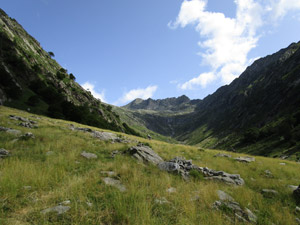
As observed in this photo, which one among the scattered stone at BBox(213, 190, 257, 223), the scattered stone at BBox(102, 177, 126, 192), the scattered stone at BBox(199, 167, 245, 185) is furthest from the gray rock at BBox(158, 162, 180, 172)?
the scattered stone at BBox(102, 177, 126, 192)

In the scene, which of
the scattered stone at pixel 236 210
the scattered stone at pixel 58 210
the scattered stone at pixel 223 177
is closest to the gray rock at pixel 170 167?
the scattered stone at pixel 223 177

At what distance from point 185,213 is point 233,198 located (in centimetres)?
283

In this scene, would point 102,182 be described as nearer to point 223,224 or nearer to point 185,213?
point 185,213

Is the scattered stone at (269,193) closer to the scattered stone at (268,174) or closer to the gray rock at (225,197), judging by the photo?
the gray rock at (225,197)

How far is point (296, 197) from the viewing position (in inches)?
255

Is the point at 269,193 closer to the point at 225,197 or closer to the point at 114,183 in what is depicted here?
the point at 225,197

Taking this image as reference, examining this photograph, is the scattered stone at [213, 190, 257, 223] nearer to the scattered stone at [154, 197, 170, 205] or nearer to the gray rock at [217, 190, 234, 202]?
the gray rock at [217, 190, 234, 202]

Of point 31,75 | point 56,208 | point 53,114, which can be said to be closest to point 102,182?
point 56,208

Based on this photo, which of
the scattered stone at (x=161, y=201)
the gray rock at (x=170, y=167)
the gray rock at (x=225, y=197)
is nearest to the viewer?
the scattered stone at (x=161, y=201)

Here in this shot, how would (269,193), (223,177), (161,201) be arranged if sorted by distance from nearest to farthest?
(161,201), (269,193), (223,177)

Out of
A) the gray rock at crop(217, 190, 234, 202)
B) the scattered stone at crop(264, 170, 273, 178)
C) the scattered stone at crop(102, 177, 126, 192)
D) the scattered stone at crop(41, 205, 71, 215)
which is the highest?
the scattered stone at crop(41, 205, 71, 215)

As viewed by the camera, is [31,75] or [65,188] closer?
[65,188]

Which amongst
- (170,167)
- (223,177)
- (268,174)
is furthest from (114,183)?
(268,174)

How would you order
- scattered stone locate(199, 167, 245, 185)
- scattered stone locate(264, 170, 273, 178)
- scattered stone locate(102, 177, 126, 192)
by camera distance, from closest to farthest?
scattered stone locate(102, 177, 126, 192) → scattered stone locate(199, 167, 245, 185) → scattered stone locate(264, 170, 273, 178)
